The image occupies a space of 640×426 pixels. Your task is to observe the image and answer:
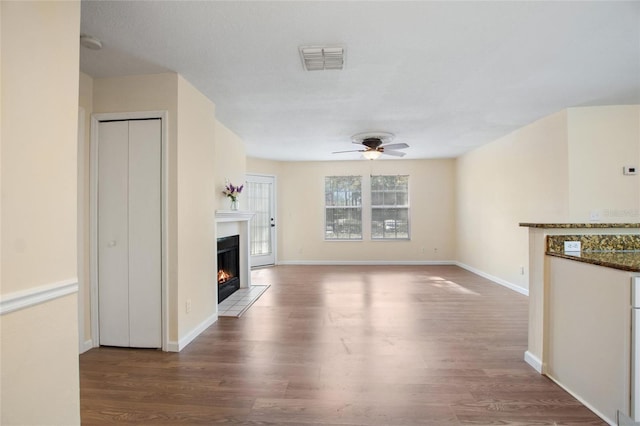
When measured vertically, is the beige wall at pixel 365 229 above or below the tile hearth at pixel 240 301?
above

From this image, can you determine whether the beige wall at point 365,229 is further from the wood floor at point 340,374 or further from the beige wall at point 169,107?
the beige wall at point 169,107

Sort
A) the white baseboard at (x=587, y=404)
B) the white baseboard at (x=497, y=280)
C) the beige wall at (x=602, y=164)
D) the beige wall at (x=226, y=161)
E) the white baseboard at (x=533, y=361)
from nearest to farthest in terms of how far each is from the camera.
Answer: the white baseboard at (x=587, y=404) < the white baseboard at (x=533, y=361) < the beige wall at (x=602, y=164) < the beige wall at (x=226, y=161) < the white baseboard at (x=497, y=280)

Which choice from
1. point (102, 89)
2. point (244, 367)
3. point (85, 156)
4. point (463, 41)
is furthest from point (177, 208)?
point (463, 41)

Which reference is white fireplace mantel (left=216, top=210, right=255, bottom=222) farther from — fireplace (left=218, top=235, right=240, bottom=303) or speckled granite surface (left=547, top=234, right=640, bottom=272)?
speckled granite surface (left=547, top=234, right=640, bottom=272)

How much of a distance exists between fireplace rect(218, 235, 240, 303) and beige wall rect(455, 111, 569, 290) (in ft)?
14.4

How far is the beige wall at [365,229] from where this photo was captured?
6.68 metres

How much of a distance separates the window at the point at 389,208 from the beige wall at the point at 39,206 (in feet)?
19.9

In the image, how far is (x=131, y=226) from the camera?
8.41 feet

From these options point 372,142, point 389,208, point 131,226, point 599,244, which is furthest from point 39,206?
point 389,208

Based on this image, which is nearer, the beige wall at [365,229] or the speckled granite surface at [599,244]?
the speckled granite surface at [599,244]

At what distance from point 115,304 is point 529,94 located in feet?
15.0

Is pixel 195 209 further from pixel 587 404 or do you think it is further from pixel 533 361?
pixel 587 404

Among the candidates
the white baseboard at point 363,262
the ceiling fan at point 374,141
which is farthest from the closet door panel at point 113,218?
the white baseboard at point 363,262

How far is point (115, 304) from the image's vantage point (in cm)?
257
